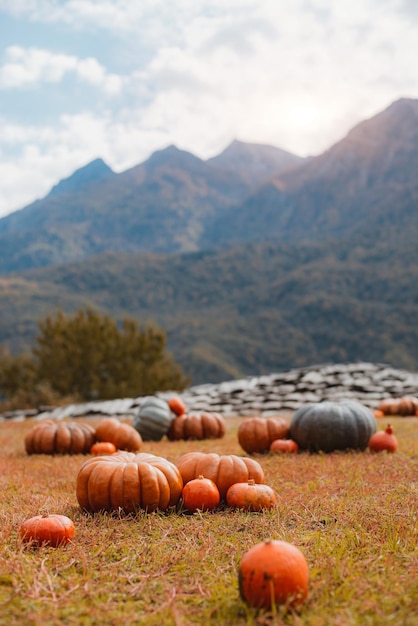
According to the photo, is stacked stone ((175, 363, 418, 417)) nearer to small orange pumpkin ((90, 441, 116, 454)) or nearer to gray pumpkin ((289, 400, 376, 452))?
gray pumpkin ((289, 400, 376, 452))

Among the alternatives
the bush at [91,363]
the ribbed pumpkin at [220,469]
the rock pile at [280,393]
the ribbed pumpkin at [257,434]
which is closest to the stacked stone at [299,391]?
the rock pile at [280,393]

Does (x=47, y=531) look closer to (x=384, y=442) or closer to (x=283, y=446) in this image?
(x=283, y=446)

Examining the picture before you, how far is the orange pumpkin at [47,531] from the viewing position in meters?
4.08

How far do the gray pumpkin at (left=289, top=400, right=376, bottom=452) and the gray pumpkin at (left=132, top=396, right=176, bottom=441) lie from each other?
9.94ft

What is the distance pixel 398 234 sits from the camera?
114125mm

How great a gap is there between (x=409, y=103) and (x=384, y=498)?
193 meters

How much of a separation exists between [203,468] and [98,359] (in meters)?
23.5

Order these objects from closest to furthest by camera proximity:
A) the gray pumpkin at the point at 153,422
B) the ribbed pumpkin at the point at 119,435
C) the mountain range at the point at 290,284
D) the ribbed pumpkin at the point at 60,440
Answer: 1. the ribbed pumpkin at the point at 119,435
2. the ribbed pumpkin at the point at 60,440
3. the gray pumpkin at the point at 153,422
4. the mountain range at the point at 290,284

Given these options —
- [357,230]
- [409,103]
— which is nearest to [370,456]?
[357,230]

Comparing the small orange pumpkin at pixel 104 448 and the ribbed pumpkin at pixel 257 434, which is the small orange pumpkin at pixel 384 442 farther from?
the small orange pumpkin at pixel 104 448

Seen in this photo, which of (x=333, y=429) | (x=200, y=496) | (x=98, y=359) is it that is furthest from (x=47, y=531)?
(x=98, y=359)

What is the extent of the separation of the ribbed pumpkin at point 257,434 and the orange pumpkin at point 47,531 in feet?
15.6

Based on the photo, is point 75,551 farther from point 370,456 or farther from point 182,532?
point 370,456

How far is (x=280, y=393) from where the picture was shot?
17.8 m
